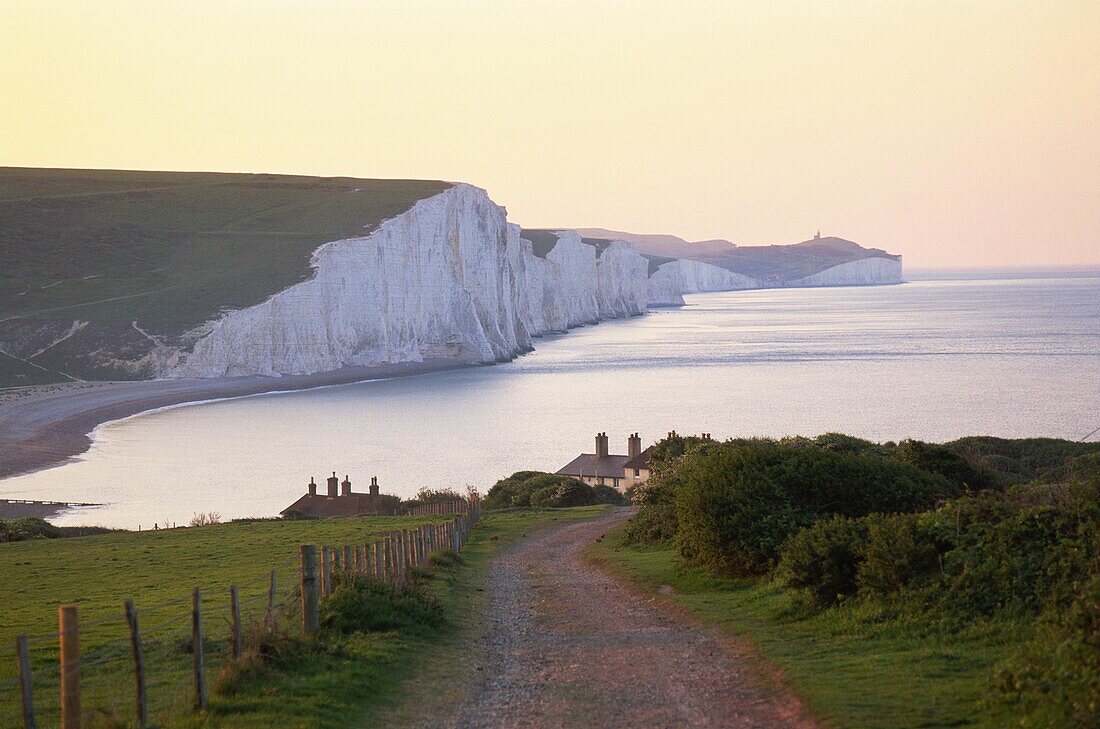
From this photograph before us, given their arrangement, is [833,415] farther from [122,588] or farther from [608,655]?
[608,655]

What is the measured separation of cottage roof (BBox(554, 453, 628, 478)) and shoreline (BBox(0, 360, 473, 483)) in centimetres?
3000

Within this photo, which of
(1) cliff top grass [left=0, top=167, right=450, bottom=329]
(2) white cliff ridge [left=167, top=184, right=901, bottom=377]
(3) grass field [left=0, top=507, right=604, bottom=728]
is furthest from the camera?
(1) cliff top grass [left=0, top=167, right=450, bottom=329]

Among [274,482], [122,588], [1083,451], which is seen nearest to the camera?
[122,588]

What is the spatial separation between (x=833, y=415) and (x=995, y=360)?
37.7 m

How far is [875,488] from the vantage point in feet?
56.0

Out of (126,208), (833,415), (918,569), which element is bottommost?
(833,415)

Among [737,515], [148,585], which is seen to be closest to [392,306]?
[148,585]

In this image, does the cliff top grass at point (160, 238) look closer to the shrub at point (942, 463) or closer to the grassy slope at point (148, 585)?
the grassy slope at point (148, 585)

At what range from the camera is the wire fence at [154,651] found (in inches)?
302

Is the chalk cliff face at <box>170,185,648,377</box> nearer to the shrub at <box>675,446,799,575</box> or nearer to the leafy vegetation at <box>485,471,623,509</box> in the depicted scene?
the leafy vegetation at <box>485,471,623,509</box>

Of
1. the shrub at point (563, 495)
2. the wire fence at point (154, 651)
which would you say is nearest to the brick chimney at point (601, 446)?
the shrub at point (563, 495)

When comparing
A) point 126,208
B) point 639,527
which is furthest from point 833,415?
point 126,208

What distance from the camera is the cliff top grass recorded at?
10031 centimetres

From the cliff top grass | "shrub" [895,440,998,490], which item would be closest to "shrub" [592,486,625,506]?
"shrub" [895,440,998,490]
